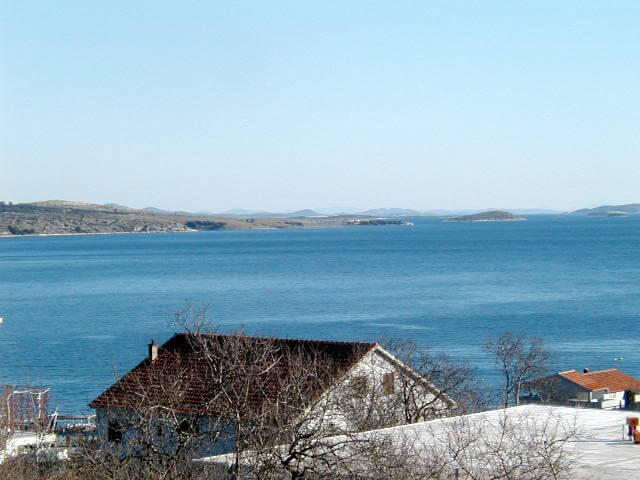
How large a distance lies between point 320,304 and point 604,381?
153 feet

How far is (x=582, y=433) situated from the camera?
1828 centimetres

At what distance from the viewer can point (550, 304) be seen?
87.4 m

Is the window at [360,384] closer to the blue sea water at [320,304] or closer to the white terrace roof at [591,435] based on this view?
the white terrace roof at [591,435]

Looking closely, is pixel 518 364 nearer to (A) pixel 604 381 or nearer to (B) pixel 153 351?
(A) pixel 604 381

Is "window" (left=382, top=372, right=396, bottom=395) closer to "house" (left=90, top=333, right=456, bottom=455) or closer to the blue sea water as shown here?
"house" (left=90, top=333, right=456, bottom=455)

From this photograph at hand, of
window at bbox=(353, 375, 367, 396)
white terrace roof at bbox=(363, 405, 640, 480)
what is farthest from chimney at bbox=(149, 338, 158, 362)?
→ white terrace roof at bbox=(363, 405, 640, 480)

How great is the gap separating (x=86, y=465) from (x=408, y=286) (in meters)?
92.9

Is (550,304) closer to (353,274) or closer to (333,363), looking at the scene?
(353,274)

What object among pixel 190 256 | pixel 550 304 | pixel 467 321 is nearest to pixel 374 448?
pixel 467 321

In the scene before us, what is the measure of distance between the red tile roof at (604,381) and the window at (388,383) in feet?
54.8

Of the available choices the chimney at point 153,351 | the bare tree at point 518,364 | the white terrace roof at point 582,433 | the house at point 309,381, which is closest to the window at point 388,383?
the house at point 309,381

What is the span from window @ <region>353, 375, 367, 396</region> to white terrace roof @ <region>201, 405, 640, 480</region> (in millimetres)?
4440

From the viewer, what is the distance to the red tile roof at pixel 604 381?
4222 centimetres

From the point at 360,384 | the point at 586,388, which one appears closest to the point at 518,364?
the point at 586,388
